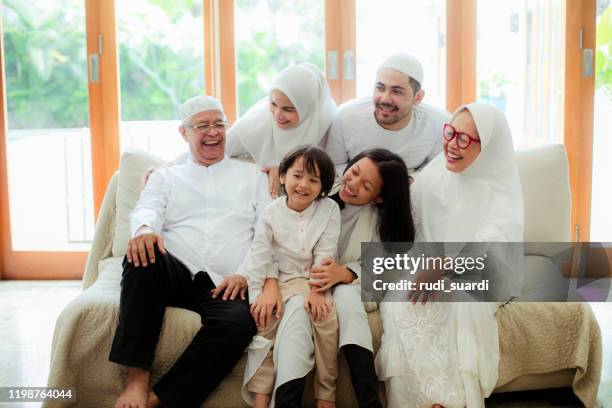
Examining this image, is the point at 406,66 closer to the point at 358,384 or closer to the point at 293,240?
the point at 293,240

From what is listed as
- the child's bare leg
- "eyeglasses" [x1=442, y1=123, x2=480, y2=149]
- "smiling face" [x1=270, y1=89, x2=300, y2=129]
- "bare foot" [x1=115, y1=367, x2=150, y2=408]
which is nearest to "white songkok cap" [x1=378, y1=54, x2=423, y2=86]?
"smiling face" [x1=270, y1=89, x2=300, y2=129]

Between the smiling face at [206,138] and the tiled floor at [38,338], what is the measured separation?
1065 mm

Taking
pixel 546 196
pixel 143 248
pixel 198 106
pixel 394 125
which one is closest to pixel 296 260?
pixel 143 248

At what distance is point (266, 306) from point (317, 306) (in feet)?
0.56

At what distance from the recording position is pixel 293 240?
2545 millimetres

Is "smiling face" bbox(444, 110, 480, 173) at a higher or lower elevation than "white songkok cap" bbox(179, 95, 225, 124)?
lower

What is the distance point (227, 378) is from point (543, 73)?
8.94 ft

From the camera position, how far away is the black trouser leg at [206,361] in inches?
91.7

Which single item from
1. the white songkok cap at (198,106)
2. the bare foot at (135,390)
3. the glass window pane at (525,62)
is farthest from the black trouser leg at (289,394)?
the glass window pane at (525,62)

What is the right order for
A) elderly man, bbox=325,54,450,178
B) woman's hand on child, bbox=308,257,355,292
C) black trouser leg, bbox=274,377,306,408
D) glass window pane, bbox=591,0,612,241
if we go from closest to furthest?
black trouser leg, bbox=274,377,306,408 < woman's hand on child, bbox=308,257,355,292 < elderly man, bbox=325,54,450,178 < glass window pane, bbox=591,0,612,241

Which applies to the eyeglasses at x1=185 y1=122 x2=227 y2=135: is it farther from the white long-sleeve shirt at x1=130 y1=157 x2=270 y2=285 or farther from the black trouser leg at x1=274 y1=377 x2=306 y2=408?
the black trouser leg at x1=274 y1=377 x2=306 y2=408

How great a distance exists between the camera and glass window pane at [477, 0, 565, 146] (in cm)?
411

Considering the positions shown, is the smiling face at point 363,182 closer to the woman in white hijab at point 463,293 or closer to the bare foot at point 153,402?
the woman in white hijab at point 463,293

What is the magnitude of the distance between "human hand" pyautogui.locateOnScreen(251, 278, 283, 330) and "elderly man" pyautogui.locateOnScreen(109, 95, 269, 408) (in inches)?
1.2
